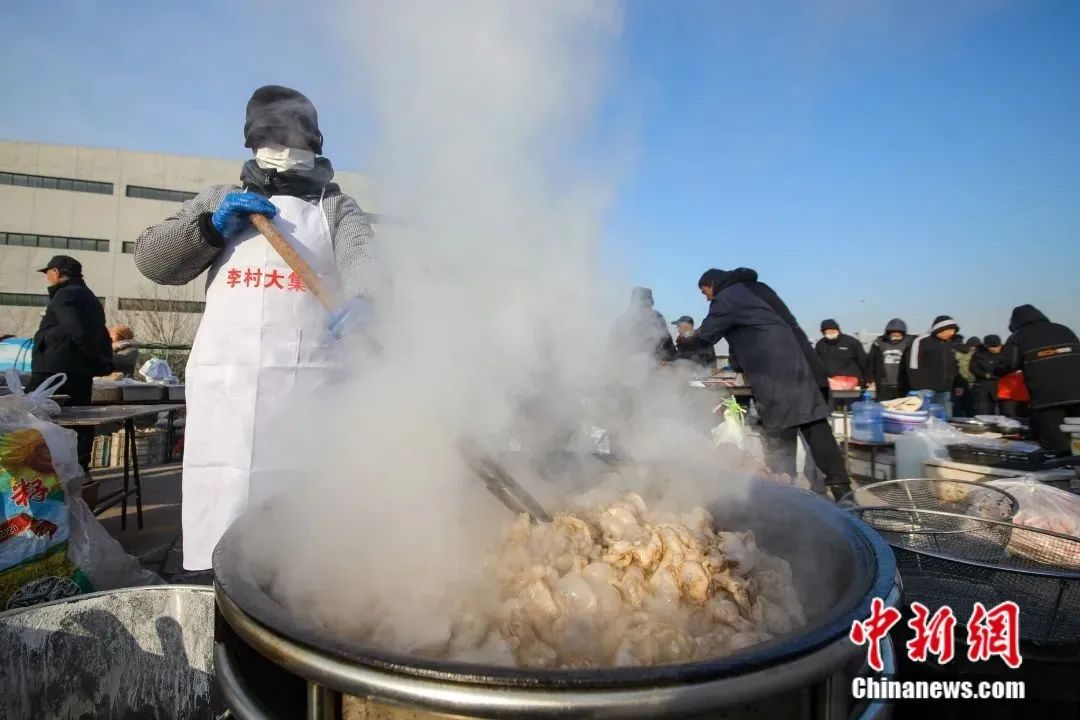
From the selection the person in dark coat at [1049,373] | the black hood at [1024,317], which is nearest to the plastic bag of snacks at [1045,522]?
the person in dark coat at [1049,373]

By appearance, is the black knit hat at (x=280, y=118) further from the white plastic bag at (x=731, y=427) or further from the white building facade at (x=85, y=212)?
the white building facade at (x=85, y=212)

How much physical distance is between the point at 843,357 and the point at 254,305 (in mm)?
10276

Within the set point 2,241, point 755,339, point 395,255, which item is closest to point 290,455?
point 395,255

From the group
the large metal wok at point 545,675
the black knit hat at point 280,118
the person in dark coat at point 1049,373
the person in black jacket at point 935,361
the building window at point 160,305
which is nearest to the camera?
the large metal wok at point 545,675

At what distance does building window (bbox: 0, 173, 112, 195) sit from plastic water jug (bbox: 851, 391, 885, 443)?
45.3 metres

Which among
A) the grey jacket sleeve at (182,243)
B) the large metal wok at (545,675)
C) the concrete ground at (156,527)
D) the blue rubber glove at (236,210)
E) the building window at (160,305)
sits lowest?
the concrete ground at (156,527)

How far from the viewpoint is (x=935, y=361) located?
9195mm

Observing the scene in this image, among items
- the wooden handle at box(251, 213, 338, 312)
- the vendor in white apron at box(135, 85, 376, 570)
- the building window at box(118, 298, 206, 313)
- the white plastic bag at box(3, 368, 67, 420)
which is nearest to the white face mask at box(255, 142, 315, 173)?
the vendor in white apron at box(135, 85, 376, 570)

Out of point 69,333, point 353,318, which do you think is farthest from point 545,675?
point 69,333

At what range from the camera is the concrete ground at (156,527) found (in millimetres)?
3988

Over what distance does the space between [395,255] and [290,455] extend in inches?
40.5

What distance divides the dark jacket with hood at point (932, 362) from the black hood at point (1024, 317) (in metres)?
1.90

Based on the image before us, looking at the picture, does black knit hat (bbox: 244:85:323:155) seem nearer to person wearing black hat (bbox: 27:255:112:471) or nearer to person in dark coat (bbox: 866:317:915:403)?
person wearing black hat (bbox: 27:255:112:471)

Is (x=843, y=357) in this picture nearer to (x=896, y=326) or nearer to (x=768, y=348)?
(x=896, y=326)
